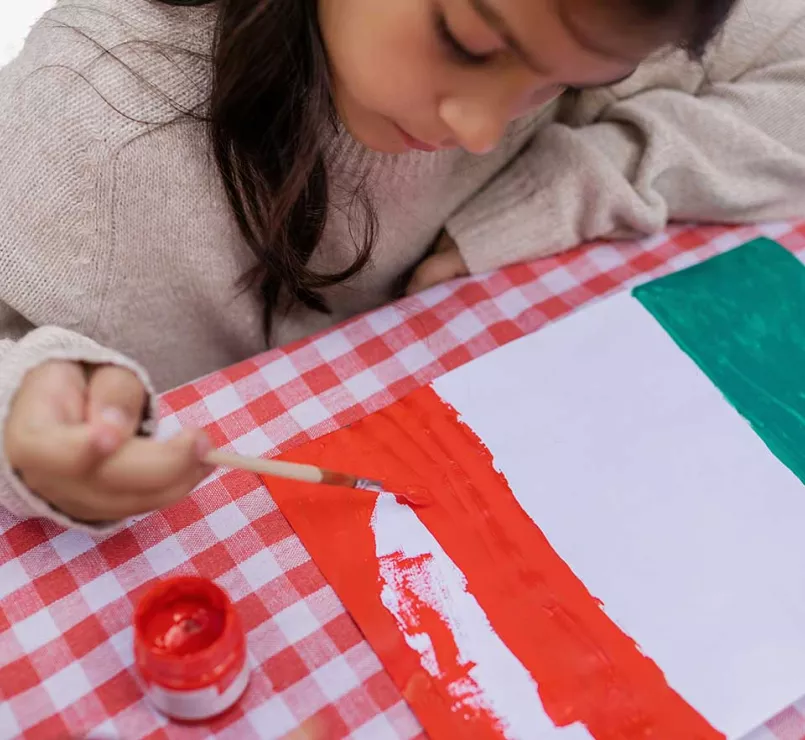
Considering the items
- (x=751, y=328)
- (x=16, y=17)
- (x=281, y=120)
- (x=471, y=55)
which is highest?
(x=471, y=55)

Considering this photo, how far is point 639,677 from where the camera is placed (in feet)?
1.86

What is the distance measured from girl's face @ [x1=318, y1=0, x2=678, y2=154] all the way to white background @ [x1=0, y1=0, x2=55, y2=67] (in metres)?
0.89

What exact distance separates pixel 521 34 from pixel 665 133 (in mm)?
422

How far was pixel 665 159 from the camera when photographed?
0.87m

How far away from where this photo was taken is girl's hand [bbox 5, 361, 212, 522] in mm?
497

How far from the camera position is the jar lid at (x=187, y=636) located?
49 centimetres

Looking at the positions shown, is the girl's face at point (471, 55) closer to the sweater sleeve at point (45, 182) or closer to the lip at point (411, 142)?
the lip at point (411, 142)

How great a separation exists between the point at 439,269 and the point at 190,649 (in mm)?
458

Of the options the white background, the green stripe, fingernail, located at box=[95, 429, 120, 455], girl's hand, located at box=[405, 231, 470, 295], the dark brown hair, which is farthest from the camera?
the white background

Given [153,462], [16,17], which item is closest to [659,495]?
[153,462]

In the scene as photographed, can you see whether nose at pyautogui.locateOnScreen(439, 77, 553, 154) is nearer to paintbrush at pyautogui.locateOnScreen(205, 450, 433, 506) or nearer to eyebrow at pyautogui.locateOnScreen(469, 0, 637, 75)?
eyebrow at pyautogui.locateOnScreen(469, 0, 637, 75)

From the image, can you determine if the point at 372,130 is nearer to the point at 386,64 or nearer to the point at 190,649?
the point at 386,64

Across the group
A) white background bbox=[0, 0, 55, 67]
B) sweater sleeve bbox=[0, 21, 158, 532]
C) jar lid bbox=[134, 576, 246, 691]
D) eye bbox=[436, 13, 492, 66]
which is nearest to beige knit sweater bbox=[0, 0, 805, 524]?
sweater sleeve bbox=[0, 21, 158, 532]

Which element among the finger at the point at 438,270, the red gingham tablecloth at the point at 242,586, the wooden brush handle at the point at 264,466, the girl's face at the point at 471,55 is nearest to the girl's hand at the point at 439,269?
the finger at the point at 438,270
